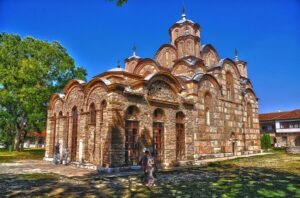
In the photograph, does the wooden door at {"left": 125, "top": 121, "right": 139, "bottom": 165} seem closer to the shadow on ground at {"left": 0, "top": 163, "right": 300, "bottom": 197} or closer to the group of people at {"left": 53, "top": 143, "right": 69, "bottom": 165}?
the shadow on ground at {"left": 0, "top": 163, "right": 300, "bottom": 197}

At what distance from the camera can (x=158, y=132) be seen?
14.8 m

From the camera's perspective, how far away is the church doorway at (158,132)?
14586mm

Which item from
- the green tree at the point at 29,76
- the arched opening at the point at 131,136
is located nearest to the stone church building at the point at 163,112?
the arched opening at the point at 131,136

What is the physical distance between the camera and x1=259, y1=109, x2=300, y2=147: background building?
3944cm

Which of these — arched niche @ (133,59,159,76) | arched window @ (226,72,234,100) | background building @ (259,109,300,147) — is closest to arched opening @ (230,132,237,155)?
arched window @ (226,72,234,100)

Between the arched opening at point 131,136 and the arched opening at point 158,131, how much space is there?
1.44 metres

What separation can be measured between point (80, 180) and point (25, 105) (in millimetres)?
14696

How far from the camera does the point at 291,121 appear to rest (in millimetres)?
40062

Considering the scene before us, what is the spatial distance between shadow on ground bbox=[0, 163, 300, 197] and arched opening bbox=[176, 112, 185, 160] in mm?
4945

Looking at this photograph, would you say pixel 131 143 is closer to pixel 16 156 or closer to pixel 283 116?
pixel 16 156

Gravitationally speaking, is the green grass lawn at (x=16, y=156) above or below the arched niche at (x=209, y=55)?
below

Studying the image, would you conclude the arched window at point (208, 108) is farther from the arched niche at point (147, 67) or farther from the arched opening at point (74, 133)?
the arched opening at point (74, 133)

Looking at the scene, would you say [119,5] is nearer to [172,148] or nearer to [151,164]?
[151,164]

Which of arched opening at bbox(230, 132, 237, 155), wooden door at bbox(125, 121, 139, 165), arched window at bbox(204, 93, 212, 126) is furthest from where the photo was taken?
arched opening at bbox(230, 132, 237, 155)
